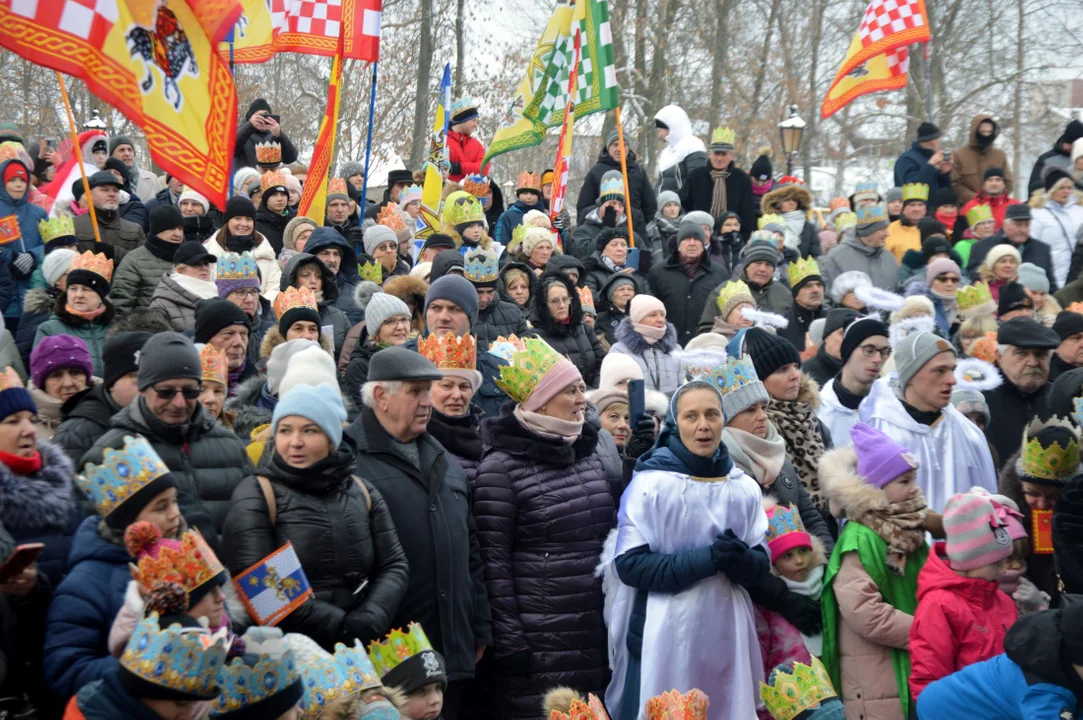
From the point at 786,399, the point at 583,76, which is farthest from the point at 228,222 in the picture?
the point at 786,399

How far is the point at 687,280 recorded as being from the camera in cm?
1162

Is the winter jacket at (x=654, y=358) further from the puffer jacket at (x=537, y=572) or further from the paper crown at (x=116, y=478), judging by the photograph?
the paper crown at (x=116, y=478)

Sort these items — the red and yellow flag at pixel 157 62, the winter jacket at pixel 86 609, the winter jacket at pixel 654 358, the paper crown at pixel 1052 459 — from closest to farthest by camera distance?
the winter jacket at pixel 86 609
the paper crown at pixel 1052 459
the red and yellow flag at pixel 157 62
the winter jacket at pixel 654 358

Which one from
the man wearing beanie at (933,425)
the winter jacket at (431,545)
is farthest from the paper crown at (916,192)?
the winter jacket at (431,545)

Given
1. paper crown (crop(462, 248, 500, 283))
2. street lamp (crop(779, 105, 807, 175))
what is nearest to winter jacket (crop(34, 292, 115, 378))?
paper crown (crop(462, 248, 500, 283))

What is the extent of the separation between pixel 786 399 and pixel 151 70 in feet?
12.3

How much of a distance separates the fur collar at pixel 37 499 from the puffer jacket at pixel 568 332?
15.2 feet

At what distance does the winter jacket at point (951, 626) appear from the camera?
4887mm

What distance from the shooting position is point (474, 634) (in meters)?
5.53

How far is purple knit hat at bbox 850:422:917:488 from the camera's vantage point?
5.41 metres

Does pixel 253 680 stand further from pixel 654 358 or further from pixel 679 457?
pixel 654 358

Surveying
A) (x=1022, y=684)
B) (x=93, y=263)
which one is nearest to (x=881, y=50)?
(x=93, y=263)

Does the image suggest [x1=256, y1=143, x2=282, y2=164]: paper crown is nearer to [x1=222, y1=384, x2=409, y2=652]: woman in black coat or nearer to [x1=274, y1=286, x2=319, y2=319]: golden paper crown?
[x1=274, y1=286, x2=319, y2=319]: golden paper crown

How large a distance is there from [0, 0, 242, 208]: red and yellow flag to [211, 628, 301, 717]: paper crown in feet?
11.3
